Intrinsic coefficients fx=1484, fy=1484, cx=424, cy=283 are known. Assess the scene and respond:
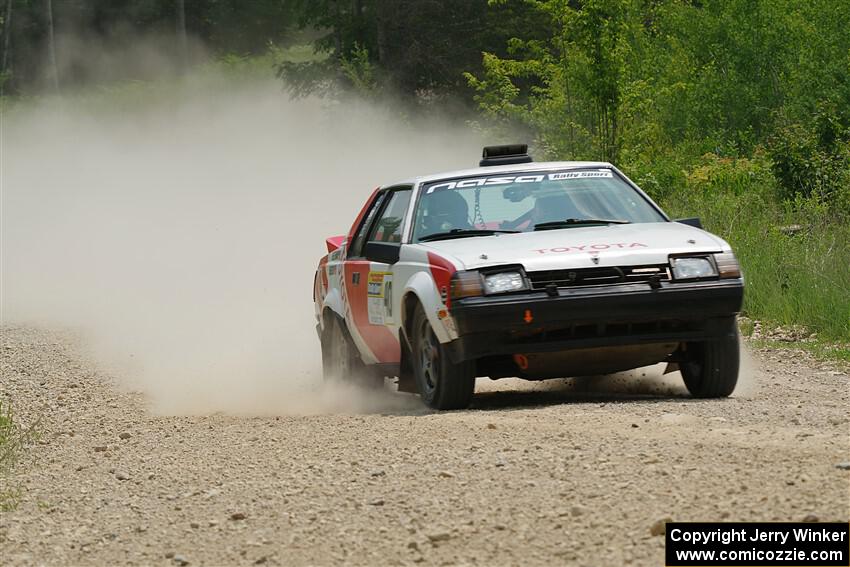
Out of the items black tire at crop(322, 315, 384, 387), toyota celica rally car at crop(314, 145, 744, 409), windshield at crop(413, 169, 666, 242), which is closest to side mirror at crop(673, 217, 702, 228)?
toyota celica rally car at crop(314, 145, 744, 409)

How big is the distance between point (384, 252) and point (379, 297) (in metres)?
0.65

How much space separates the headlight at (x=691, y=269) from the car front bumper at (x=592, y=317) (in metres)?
0.05

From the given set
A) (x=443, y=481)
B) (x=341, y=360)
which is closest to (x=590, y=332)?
(x=443, y=481)

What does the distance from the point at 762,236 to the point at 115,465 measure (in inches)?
390

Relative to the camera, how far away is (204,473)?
7.77 m

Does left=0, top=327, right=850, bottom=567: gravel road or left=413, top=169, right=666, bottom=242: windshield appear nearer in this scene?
left=0, top=327, right=850, bottom=567: gravel road

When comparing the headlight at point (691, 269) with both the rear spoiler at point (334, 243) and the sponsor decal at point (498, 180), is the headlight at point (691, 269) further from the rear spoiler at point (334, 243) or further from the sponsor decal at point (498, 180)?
the rear spoiler at point (334, 243)

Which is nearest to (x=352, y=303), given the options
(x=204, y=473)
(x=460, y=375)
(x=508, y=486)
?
(x=460, y=375)

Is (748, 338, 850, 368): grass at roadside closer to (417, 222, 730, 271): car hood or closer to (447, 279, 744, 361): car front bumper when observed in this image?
(417, 222, 730, 271): car hood

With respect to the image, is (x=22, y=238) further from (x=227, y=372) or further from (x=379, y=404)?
(x=379, y=404)

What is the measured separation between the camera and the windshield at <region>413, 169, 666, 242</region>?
9664 mm

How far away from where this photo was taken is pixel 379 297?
9977 mm

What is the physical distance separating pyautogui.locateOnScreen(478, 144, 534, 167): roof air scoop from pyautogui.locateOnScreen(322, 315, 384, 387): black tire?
1616mm

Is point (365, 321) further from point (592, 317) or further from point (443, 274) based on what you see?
point (592, 317)
